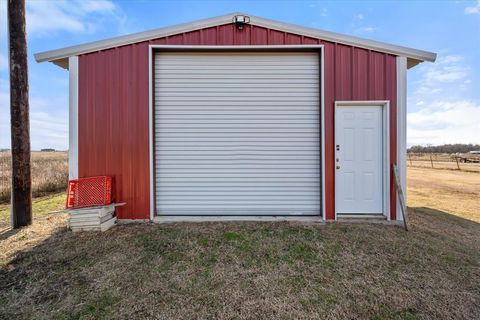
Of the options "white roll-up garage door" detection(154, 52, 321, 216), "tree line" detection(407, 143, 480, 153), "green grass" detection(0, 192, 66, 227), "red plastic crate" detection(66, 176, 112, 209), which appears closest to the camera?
"red plastic crate" detection(66, 176, 112, 209)

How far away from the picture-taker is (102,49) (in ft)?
15.4

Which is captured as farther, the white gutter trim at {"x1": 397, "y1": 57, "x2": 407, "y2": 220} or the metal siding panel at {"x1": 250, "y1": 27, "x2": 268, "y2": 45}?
the metal siding panel at {"x1": 250, "y1": 27, "x2": 268, "y2": 45}

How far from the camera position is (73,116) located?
4699mm

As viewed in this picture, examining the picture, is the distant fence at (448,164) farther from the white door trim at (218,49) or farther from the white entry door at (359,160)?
the white door trim at (218,49)

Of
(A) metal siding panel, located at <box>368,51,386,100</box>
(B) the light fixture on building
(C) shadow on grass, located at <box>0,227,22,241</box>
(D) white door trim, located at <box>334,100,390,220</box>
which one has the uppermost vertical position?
(B) the light fixture on building

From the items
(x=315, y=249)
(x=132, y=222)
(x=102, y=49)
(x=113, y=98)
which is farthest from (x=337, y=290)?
(x=102, y=49)

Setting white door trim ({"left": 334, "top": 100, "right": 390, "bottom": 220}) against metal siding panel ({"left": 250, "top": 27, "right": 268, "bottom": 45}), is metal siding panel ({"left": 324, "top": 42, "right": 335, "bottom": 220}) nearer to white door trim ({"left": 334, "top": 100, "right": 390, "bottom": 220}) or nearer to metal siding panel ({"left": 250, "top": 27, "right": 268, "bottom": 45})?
white door trim ({"left": 334, "top": 100, "right": 390, "bottom": 220})

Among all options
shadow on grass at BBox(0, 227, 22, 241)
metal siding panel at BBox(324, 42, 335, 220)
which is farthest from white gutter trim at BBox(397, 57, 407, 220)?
shadow on grass at BBox(0, 227, 22, 241)

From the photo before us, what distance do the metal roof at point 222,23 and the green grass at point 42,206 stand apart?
3.45 metres

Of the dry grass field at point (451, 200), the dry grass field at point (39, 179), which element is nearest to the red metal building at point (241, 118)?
the dry grass field at point (451, 200)

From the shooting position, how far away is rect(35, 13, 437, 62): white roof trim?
462 centimetres

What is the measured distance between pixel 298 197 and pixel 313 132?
1.42m

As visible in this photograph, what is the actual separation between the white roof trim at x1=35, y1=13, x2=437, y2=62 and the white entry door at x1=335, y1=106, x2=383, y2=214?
1.20 meters

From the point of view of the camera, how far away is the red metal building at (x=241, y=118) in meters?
4.70
